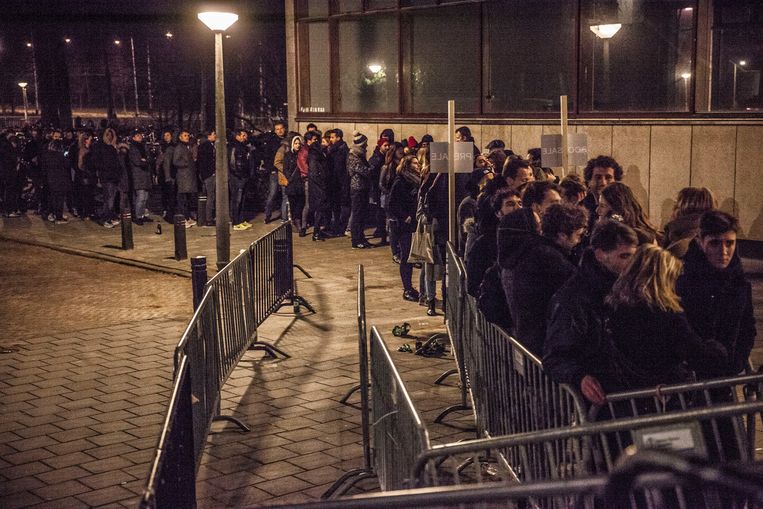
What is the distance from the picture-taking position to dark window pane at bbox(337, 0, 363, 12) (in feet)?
70.7

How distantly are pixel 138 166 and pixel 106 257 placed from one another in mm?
3822

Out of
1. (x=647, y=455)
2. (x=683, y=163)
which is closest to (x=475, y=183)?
(x=683, y=163)

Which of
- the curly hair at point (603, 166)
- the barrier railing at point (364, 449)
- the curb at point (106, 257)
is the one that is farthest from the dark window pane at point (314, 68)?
the barrier railing at point (364, 449)

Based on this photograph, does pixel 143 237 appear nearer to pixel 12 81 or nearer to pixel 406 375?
pixel 406 375

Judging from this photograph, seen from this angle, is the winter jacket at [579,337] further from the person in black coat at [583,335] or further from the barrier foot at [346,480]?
the barrier foot at [346,480]

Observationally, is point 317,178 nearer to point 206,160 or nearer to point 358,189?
point 358,189

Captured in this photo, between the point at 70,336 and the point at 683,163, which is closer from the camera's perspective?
the point at 70,336

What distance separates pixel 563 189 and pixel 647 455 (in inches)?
245

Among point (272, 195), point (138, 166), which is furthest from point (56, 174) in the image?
point (272, 195)

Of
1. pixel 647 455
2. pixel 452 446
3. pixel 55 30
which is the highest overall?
pixel 55 30

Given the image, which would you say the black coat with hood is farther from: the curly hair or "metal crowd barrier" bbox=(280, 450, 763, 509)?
the curly hair

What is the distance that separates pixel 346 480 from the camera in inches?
245

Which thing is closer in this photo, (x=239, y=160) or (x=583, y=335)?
(x=583, y=335)

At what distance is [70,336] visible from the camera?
11.0m
